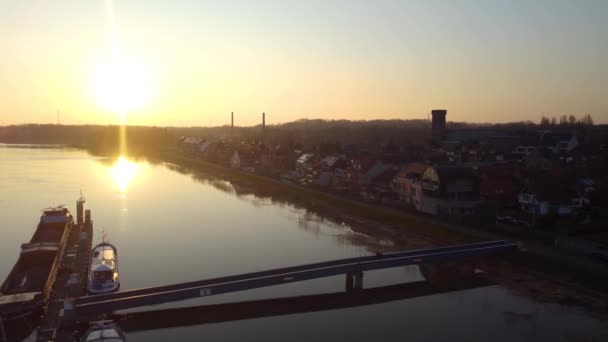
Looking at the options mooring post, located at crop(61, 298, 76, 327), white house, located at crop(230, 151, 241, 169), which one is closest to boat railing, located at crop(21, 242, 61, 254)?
mooring post, located at crop(61, 298, 76, 327)

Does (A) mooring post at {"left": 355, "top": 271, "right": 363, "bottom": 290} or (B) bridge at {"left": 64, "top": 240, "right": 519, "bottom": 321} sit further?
(A) mooring post at {"left": 355, "top": 271, "right": 363, "bottom": 290}

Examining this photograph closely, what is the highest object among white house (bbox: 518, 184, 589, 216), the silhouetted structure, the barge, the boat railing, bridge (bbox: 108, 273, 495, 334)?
the silhouetted structure

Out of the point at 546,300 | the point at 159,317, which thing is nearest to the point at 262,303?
the point at 159,317

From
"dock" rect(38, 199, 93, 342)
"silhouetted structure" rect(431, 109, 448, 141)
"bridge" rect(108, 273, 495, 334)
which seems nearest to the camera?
"dock" rect(38, 199, 93, 342)

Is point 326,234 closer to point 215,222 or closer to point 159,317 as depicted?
point 215,222

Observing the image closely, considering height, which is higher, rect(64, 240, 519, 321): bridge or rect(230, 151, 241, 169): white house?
rect(230, 151, 241, 169): white house

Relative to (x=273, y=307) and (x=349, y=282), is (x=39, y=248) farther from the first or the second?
(x=349, y=282)


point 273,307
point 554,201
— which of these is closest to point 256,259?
point 273,307

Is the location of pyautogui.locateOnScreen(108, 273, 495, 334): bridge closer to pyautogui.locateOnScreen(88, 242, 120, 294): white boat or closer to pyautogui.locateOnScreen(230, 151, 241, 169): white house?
pyautogui.locateOnScreen(88, 242, 120, 294): white boat
